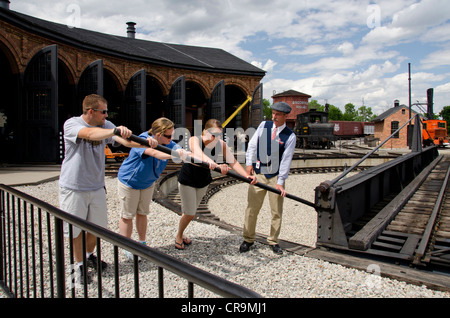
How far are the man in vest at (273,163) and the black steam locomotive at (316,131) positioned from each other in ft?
91.7

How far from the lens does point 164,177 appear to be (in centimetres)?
1120

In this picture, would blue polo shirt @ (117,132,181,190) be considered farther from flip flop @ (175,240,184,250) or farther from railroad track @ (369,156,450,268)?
railroad track @ (369,156,450,268)

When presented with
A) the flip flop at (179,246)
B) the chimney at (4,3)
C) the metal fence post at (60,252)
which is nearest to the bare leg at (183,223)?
the flip flop at (179,246)

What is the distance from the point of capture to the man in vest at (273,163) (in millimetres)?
4234

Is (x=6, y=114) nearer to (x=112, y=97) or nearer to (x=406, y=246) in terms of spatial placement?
(x=112, y=97)

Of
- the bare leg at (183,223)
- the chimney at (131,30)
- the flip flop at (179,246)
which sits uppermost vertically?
the chimney at (131,30)

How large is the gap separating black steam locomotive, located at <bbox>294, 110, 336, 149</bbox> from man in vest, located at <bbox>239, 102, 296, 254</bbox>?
91.7 ft

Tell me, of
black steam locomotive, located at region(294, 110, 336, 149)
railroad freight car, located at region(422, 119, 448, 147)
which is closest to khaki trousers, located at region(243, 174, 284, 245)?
black steam locomotive, located at region(294, 110, 336, 149)

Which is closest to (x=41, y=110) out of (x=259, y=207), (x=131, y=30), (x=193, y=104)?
(x=259, y=207)

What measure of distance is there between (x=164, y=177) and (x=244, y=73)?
1621cm

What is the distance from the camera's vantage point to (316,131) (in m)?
33.4

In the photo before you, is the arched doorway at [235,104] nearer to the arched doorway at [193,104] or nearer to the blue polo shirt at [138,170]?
the arched doorway at [193,104]

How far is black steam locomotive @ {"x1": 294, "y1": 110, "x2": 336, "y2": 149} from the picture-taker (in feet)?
108

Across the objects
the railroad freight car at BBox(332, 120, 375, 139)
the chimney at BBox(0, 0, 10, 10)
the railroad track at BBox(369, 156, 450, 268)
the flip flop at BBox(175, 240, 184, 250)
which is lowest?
the railroad track at BBox(369, 156, 450, 268)
